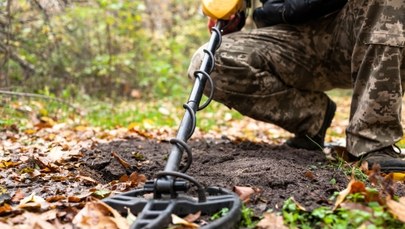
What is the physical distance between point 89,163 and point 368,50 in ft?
5.43

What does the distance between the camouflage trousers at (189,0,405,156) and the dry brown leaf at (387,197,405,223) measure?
3.20 feet

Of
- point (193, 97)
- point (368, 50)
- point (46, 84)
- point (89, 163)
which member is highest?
point (368, 50)

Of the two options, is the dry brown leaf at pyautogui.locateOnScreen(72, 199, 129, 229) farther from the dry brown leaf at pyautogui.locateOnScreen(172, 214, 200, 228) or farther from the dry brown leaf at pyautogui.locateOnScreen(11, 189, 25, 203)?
the dry brown leaf at pyautogui.locateOnScreen(11, 189, 25, 203)

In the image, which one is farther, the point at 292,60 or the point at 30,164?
the point at 292,60

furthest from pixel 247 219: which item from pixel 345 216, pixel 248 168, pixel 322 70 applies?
pixel 322 70

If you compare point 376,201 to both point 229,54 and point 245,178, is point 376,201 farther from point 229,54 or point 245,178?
point 229,54

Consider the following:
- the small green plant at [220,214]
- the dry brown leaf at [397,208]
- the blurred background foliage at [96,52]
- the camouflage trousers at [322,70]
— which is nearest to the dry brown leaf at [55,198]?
the small green plant at [220,214]

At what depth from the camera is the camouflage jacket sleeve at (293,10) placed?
9.07ft

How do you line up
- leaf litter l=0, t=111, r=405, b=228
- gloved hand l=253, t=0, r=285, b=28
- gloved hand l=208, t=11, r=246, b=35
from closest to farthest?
leaf litter l=0, t=111, r=405, b=228 < gloved hand l=253, t=0, r=285, b=28 < gloved hand l=208, t=11, r=246, b=35

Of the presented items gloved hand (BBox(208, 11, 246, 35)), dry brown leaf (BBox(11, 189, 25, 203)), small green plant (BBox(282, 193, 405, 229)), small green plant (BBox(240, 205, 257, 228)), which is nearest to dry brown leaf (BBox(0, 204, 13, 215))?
dry brown leaf (BBox(11, 189, 25, 203))

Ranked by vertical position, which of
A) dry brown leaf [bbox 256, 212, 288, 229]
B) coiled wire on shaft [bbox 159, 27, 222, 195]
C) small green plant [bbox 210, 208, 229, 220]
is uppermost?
coiled wire on shaft [bbox 159, 27, 222, 195]

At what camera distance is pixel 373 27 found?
8.25 ft

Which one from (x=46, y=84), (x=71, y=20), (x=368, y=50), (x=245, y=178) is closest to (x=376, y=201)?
(x=245, y=178)

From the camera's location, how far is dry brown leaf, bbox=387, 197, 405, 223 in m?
1.56
